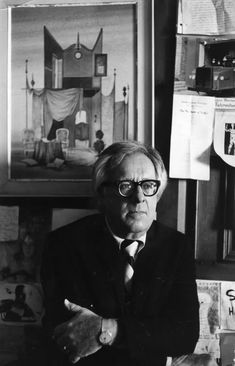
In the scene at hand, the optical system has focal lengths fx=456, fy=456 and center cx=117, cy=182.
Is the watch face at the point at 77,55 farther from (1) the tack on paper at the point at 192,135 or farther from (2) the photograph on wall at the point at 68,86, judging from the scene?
(1) the tack on paper at the point at 192,135

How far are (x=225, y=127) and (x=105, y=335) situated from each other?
2.12ft

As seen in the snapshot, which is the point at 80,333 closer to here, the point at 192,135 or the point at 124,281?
the point at 124,281

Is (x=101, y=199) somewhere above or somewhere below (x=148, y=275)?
above

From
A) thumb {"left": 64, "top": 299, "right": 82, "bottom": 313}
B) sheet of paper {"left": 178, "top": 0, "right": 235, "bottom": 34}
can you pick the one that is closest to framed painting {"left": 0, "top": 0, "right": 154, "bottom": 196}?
sheet of paper {"left": 178, "top": 0, "right": 235, "bottom": 34}

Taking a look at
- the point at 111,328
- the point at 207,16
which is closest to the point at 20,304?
the point at 111,328

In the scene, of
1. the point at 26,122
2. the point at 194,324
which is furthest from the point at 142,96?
the point at 194,324

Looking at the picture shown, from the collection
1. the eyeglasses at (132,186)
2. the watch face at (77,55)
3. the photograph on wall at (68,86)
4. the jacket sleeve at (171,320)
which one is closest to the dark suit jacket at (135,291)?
the jacket sleeve at (171,320)

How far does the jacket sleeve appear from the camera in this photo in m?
1.09

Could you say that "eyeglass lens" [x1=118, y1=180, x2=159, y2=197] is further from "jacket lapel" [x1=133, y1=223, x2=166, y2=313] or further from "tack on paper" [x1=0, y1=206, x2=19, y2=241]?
"tack on paper" [x1=0, y1=206, x2=19, y2=241]

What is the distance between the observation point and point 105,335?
1087mm

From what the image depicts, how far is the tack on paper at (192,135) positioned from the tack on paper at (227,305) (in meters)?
0.31

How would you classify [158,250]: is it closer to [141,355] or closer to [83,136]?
[141,355]

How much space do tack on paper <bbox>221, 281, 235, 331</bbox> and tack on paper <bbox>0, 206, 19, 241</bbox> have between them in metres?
0.63

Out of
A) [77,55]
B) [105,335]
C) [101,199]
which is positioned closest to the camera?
[105,335]
